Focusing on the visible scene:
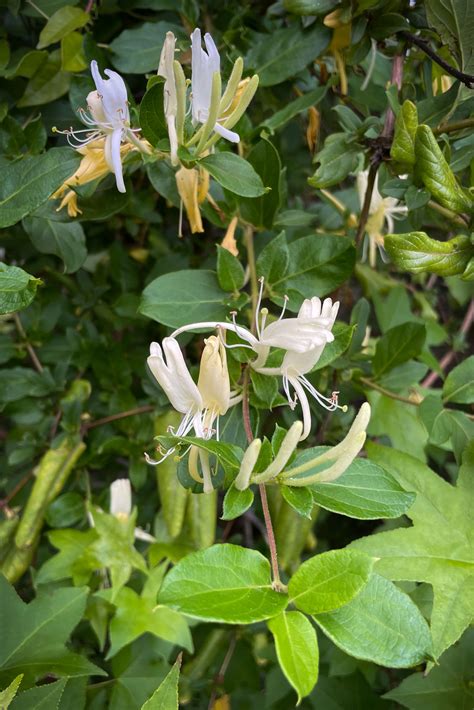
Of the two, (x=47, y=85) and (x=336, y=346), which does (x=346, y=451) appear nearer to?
(x=336, y=346)

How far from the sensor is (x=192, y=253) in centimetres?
96

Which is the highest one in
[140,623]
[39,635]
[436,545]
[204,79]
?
[204,79]

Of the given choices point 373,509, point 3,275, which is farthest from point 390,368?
point 3,275

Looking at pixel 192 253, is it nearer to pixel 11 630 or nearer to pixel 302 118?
pixel 302 118

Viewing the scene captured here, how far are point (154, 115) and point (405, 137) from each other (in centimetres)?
19

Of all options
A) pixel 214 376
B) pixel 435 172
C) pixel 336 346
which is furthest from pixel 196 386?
pixel 435 172

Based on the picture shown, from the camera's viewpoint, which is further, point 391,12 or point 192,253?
point 192,253

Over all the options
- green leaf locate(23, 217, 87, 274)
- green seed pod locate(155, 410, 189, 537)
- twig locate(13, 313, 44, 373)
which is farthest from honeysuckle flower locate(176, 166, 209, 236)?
twig locate(13, 313, 44, 373)

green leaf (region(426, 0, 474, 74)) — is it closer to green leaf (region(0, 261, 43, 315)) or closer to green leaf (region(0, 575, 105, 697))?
green leaf (region(0, 261, 43, 315))

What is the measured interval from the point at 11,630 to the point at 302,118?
0.64 m

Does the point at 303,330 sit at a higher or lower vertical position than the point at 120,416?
higher

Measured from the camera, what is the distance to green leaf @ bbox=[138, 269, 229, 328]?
55 centimetres

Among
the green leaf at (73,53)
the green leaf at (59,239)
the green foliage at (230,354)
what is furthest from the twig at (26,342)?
the green leaf at (73,53)

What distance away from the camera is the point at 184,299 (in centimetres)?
57
